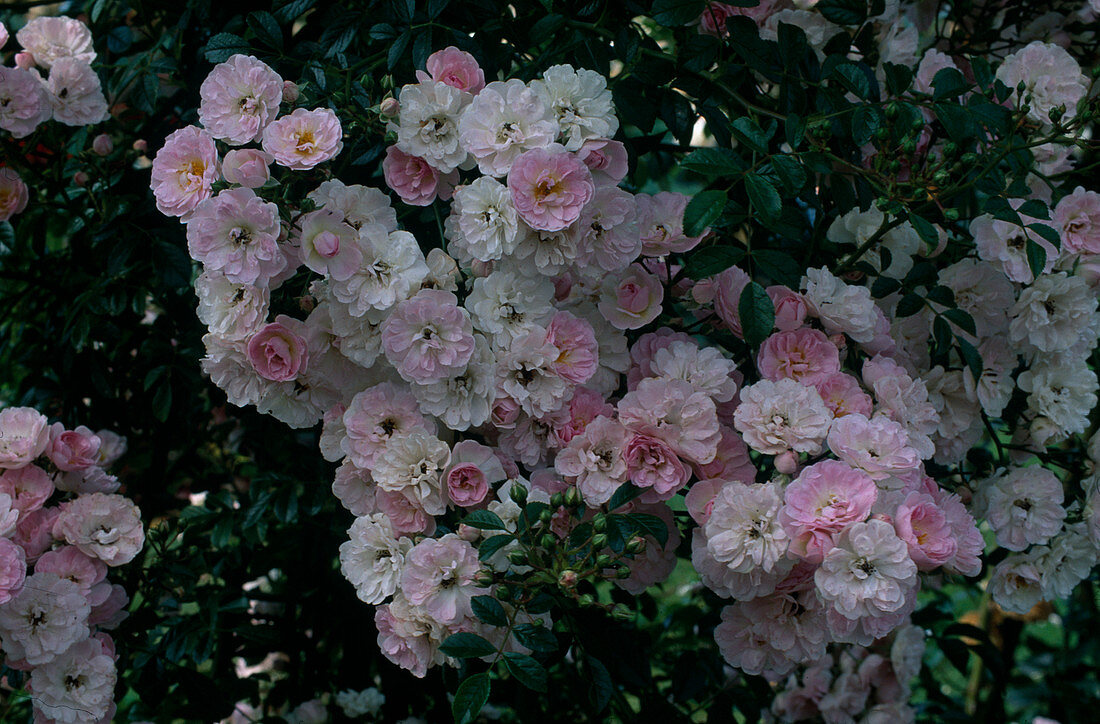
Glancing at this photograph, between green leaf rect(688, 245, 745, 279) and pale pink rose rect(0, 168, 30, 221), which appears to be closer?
green leaf rect(688, 245, 745, 279)

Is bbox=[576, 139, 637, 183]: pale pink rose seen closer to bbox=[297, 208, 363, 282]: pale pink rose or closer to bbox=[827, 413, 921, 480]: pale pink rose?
bbox=[297, 208, 363, 282]: pale pink rose

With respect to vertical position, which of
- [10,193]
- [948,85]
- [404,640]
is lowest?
[404,640]

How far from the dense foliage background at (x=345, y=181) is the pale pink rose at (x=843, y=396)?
0.52 ft

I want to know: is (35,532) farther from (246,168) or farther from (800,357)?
(800,357)

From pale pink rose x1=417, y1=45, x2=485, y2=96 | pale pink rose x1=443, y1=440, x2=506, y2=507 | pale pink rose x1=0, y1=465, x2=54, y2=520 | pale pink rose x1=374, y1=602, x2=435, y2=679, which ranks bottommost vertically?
pale pink rose x1=0, y1=465, x2=54, y2=520

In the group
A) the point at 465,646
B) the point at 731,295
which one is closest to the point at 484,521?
the point at 465,646

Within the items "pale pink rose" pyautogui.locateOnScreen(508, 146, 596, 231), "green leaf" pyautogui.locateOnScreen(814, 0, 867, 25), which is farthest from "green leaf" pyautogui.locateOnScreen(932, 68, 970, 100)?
"pale pink rose" pyautogui.locateOnScreen(508, 146, 596, 231)

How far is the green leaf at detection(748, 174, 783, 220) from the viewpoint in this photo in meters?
A: 1.16

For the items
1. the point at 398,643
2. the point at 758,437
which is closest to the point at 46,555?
the point at 398,643

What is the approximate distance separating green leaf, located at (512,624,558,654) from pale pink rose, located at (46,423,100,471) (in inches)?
29.8

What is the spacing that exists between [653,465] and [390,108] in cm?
58

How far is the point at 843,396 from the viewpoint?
1.21 meters

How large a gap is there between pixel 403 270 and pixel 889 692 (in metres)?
1.51

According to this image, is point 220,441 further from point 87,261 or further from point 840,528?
point 840,528
